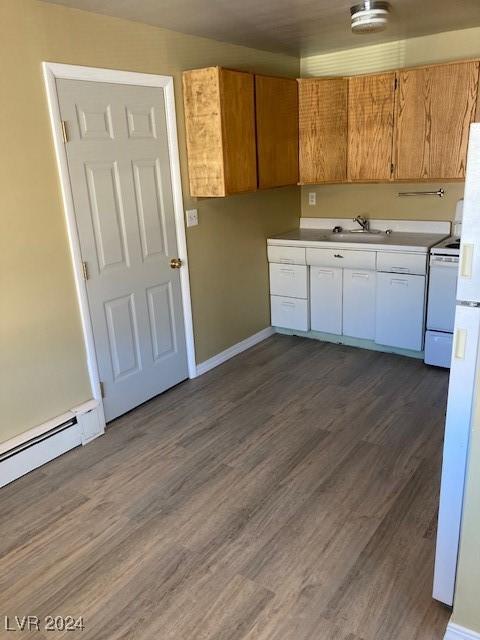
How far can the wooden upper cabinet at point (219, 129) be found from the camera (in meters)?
3.26

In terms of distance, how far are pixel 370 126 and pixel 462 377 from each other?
299 cm

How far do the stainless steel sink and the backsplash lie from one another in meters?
0.17

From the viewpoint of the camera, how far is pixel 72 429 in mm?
2947

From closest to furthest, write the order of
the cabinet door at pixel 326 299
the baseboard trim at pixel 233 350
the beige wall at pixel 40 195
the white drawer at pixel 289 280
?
1. the beige wall at pixel 40 195
2. the baseboard trim at pixel 233 350
3. the cabinet door at pixel 326 299
4. the white drawer at pixel 289 280

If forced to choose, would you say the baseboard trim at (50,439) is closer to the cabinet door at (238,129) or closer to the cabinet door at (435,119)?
the cabinet door at (238,129)

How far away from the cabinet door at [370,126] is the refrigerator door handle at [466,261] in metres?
2.76

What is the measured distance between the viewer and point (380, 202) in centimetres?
439

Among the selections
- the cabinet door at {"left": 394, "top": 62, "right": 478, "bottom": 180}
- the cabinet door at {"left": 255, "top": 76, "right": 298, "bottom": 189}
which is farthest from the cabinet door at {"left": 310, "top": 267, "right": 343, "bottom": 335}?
the cabinet door at {"left": 394, "top": 62, "right": 478, "bottom": 180}

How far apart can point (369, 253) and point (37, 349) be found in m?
2.53

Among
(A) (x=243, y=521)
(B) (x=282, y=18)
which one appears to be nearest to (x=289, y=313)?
(B) (x=282, y=18)

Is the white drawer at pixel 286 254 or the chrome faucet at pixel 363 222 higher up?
the chrome faucet at pixel 363 222

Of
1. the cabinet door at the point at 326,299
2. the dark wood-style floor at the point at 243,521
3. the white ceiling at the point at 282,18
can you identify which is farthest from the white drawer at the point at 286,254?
the white ceiling at the point at 282,18

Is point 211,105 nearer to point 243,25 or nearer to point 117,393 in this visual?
point 243,25

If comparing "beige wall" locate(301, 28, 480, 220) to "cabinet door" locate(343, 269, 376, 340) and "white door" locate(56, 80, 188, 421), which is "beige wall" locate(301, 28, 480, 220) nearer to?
"cabinet door" locate(343, 269, 376, 340)
